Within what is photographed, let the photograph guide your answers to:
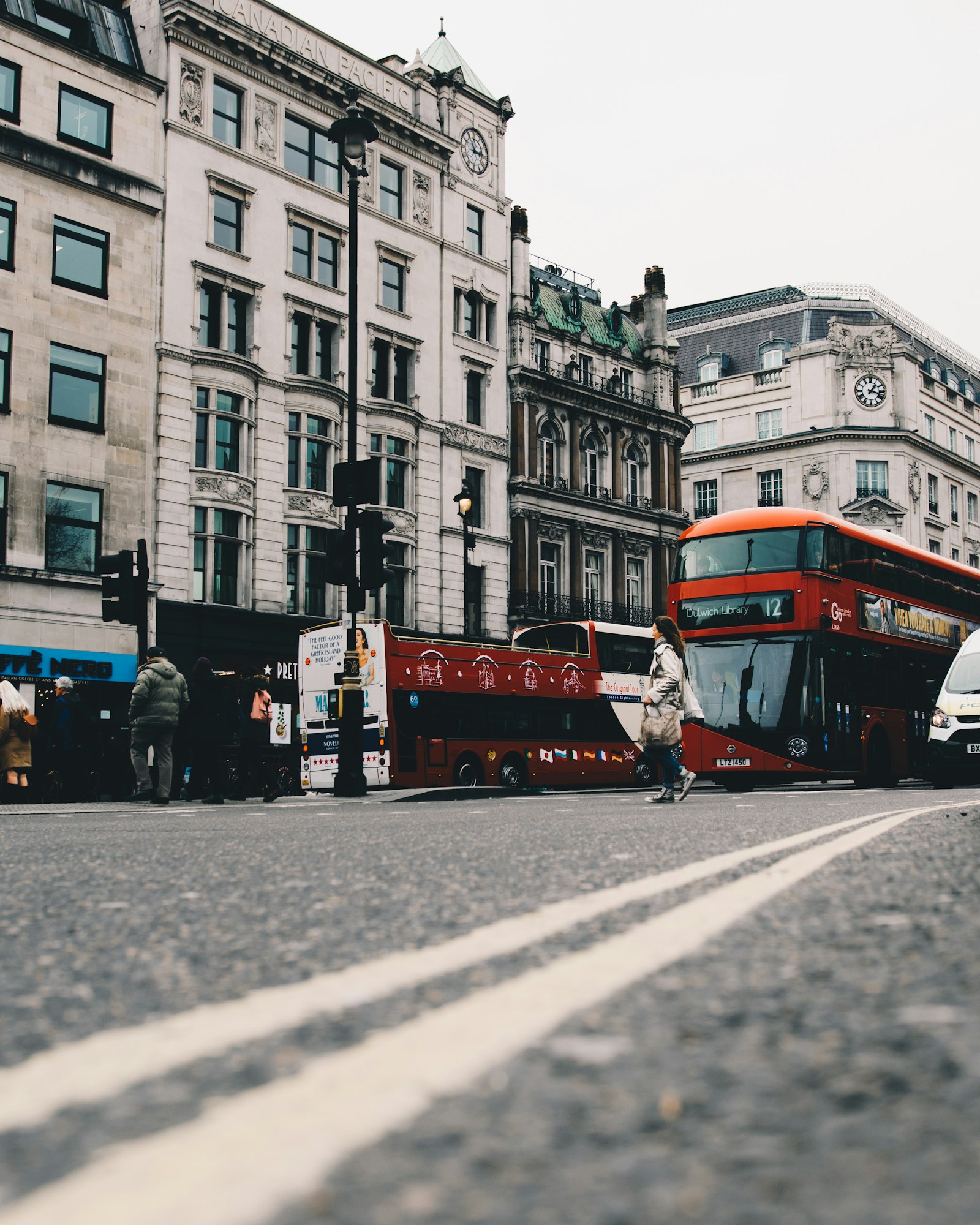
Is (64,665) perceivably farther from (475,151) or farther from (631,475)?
(631,475)

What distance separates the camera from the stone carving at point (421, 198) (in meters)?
38.5

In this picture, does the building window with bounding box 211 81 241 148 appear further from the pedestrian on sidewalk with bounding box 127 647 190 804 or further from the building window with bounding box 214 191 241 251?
the pedestrian on sidewalk with bounding box 127 647 190 804

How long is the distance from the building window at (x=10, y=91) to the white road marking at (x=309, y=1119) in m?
30.5

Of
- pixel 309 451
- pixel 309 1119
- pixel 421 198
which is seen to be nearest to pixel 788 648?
pixel 309 451

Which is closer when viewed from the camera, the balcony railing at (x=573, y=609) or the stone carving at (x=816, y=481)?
the balcony railing at (x=573, y=609)

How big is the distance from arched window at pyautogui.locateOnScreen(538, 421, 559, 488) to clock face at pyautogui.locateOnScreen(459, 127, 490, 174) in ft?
28.9

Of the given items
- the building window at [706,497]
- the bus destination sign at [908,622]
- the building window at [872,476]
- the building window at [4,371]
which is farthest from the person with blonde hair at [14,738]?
the building window at [872,476]

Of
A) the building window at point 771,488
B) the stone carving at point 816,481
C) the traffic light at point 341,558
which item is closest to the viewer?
the traffic light at point 341,558

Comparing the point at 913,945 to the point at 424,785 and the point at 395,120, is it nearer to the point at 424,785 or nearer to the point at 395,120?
the point at 424,785

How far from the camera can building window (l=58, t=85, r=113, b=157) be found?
29344 millimetres

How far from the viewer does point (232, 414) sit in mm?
31656

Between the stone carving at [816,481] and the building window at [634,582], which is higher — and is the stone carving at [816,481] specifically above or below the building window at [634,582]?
above

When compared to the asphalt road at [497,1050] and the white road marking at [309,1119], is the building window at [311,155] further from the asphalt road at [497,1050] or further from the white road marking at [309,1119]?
the white road marking at [309,1119]

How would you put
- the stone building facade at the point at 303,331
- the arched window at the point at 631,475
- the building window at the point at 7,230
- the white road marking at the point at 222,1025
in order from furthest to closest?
1. the arched window at the point at 631,475
2. the stone building facade at the point at 303,331
3. the building window at the point at 7,230
4. the white road marking at the point at 222,1025
